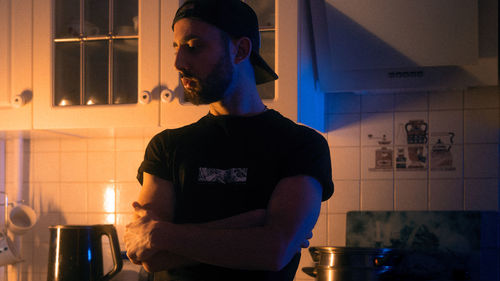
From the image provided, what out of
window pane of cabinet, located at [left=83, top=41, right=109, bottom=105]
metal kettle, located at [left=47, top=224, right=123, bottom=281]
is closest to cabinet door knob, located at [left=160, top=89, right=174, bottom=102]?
window pane of cabinet, located at [left=83, top=41, right=109, bottom=105]

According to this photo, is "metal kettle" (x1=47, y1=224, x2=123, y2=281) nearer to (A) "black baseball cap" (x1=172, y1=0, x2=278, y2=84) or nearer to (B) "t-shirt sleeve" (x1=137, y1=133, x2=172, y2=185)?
(B) "t-shirt sleeve" (x1=137, y1=133, x2=172, y2=185)

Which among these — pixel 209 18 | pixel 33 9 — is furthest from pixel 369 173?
pixel 33 9

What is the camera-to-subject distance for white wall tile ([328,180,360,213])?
197 centimetres

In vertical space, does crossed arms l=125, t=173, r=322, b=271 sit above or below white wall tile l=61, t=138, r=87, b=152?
below

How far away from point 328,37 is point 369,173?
551mm

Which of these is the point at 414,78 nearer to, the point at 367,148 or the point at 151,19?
the point at 367,148

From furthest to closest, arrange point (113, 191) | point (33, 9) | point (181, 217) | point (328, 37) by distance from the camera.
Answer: point (113, 191) → point (33, 9) → point (328, 37) → point (181, 217)

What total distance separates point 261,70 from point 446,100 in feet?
3.28

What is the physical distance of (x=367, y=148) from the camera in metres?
1.98

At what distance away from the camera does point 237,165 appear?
105 cm

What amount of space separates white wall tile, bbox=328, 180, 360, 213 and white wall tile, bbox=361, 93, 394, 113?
283mm

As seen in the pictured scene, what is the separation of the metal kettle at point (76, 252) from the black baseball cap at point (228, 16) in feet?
3.05

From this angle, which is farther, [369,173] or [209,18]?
[369,173]

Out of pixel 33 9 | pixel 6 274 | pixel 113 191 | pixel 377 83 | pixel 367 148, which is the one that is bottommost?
pixel 6 274
